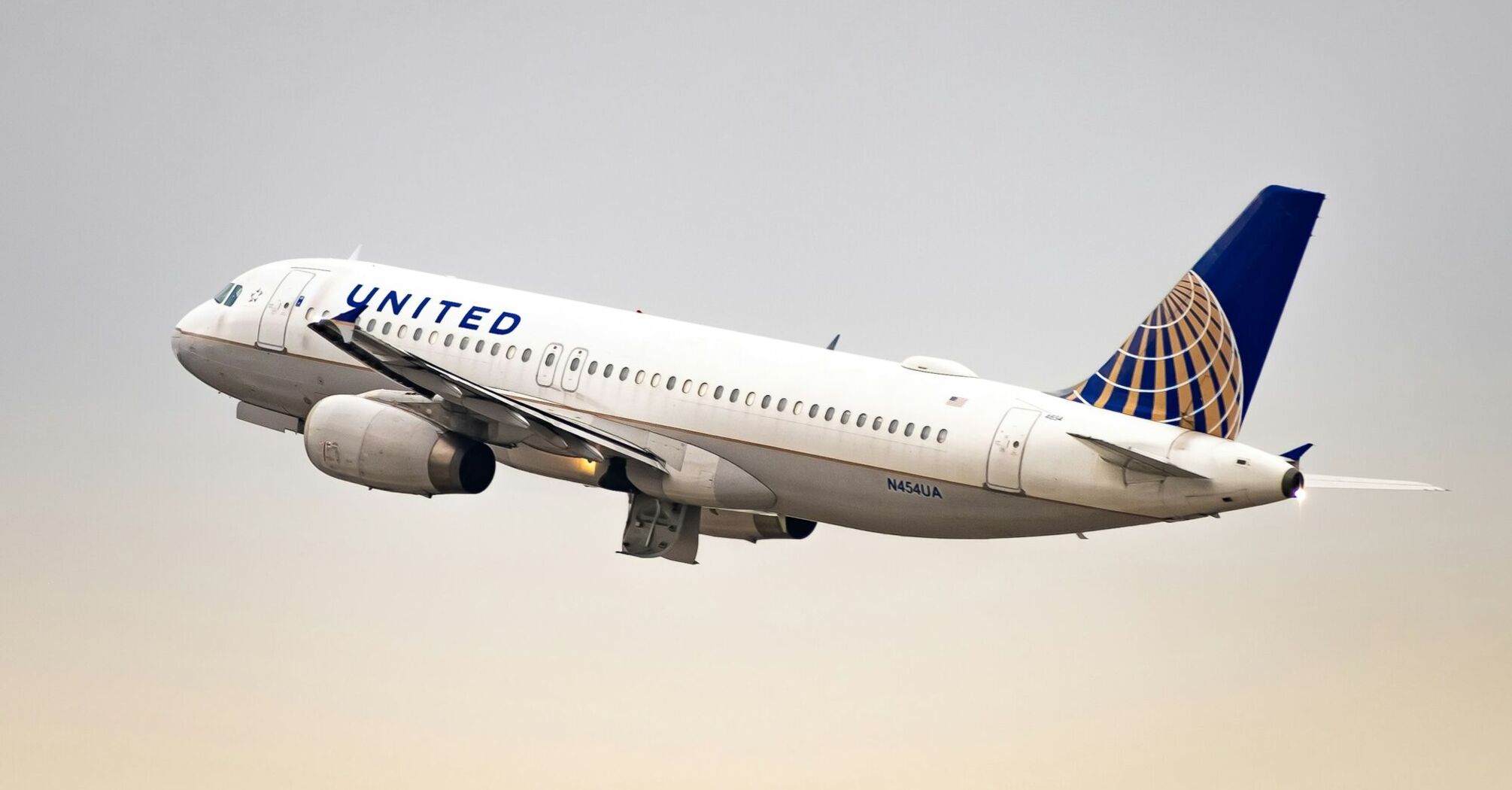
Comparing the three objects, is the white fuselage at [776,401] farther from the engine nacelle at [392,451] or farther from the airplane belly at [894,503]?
the engine nacelle at [392,451]

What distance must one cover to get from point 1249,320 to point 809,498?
8.28 meters

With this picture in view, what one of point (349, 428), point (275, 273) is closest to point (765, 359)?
point (349, 428)

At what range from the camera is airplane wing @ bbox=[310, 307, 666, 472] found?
42250 millimetres

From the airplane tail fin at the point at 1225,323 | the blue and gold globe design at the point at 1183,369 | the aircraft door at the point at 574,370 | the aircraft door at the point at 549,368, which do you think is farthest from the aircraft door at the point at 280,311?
the airplane tail fin at the point at 1225,323

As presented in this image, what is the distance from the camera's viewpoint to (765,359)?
4438cm

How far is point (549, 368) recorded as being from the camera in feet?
152

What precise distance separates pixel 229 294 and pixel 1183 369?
815 inches

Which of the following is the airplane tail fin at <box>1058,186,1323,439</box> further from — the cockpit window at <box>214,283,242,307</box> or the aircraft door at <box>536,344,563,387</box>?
the cockpit window at <box>214,283,242,307</box>

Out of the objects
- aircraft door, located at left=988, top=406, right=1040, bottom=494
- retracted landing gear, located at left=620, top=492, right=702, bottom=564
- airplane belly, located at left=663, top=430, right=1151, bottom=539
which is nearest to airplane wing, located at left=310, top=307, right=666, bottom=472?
airplane belly, located at left=663, top=430, right=1151, bottom=539

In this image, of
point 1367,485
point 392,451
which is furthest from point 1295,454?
point 392,451

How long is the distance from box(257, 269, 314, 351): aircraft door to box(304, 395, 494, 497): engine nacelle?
4701 mm

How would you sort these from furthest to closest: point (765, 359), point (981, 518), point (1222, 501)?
point (765, 359), point (981, 518), point (1222, 501)

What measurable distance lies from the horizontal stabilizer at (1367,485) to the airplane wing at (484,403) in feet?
37.8

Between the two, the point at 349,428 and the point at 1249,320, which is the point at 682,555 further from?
the point at 1249,320
